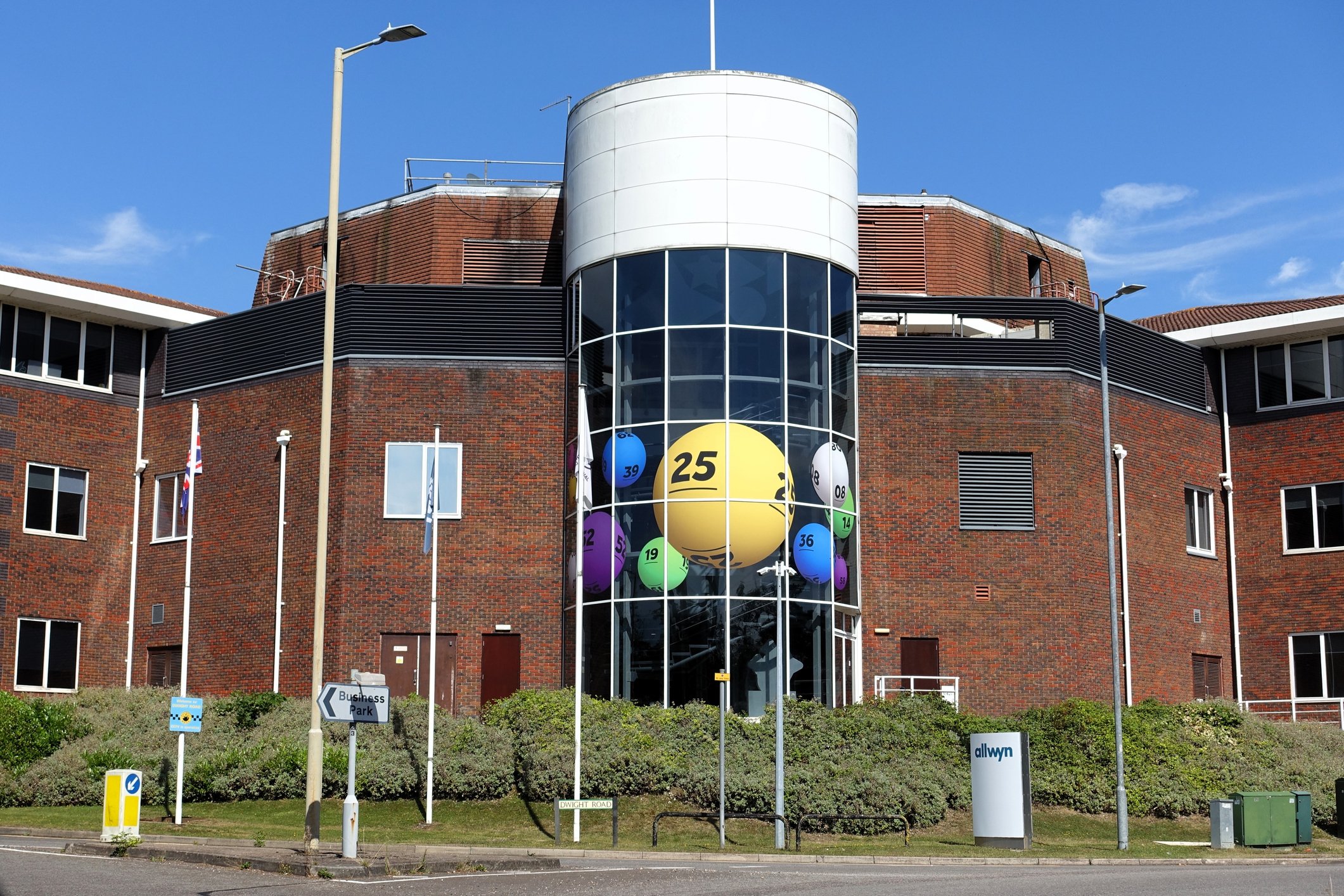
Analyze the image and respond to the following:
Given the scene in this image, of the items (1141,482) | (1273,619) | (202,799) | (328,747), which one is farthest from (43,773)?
(1273,619)

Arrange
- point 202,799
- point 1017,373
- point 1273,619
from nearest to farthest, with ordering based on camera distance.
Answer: point 202,799
point 1017,373
point 1273,619

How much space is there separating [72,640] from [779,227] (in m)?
20.6

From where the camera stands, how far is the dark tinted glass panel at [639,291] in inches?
1448

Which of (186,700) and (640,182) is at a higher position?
(640,182)

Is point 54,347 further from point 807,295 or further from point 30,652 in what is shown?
point 807,295

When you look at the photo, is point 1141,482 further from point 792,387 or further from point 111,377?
point 111,377

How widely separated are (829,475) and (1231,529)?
1424 cm

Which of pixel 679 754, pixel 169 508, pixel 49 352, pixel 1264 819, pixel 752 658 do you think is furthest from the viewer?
pixel 169 508

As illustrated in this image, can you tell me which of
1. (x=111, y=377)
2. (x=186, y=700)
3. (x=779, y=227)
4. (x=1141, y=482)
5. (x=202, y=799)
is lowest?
(x=202, y=799)

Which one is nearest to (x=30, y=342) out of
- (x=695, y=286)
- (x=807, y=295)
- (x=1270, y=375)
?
(x=695, y=286)

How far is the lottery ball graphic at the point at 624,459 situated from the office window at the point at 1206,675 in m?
16.6

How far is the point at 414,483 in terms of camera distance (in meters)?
38.2

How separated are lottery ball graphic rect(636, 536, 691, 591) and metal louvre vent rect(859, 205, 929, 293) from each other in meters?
13.0

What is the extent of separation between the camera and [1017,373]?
3981 cm
